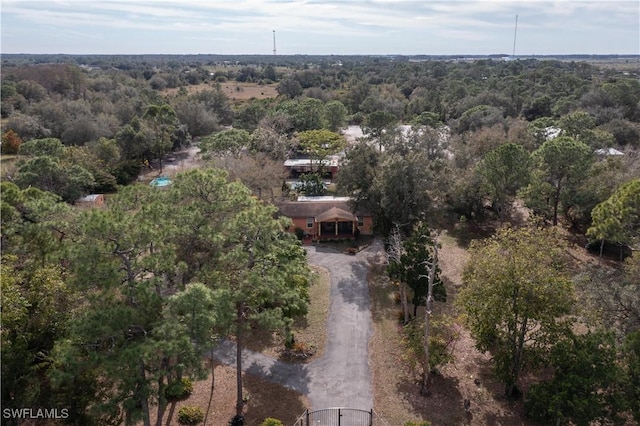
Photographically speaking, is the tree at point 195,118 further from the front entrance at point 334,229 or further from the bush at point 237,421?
the bush at point 237,421

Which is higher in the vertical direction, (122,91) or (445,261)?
(122,91)

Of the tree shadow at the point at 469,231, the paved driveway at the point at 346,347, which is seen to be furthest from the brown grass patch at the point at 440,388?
the tree shadow at the point at 469,231

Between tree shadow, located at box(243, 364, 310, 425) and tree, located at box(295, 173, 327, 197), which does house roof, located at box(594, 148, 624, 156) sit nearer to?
tree, located at box(295, 173, 327, 197)

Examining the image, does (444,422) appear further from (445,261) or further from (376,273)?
(445,261)

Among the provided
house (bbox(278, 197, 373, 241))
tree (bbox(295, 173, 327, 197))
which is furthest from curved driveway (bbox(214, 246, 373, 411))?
tree (bbox(295, 173, 327, 197))

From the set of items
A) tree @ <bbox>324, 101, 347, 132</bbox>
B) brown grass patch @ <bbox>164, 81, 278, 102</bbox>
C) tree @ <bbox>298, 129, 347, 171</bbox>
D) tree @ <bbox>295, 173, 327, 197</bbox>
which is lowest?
tree @ <bbox>295, 173, 327, 197</bbox>

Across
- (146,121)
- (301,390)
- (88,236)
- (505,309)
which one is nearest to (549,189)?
(505,309)
